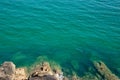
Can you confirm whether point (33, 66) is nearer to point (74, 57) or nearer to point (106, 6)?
point (74, 57)

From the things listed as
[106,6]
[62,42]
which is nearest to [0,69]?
Answer: [62,42]

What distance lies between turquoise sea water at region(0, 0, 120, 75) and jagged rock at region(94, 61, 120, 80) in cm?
103

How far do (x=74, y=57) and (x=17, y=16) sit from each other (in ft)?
50.1

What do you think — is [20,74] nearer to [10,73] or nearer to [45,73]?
[10,73]

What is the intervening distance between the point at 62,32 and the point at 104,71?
38.8 feet

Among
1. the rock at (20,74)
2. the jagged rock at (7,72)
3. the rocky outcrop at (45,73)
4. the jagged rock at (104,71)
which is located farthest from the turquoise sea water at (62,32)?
the jagged rock at (7,72)

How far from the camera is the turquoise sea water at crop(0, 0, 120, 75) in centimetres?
3456

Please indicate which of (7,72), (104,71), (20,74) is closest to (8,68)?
(7,72)

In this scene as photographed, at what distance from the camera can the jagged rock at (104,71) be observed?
3112cm

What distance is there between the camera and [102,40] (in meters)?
39.7

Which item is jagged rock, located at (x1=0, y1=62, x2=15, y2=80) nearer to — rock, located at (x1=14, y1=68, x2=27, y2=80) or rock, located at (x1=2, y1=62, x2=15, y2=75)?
rock, located at (x1=2, y1=62, x2=15, y2=75)

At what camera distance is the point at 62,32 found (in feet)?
135

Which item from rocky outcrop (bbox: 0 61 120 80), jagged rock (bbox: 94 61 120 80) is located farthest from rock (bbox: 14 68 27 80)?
jagged rock (bbox: 94 61 120 80)

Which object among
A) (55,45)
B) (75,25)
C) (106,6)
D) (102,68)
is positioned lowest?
(102,68)
